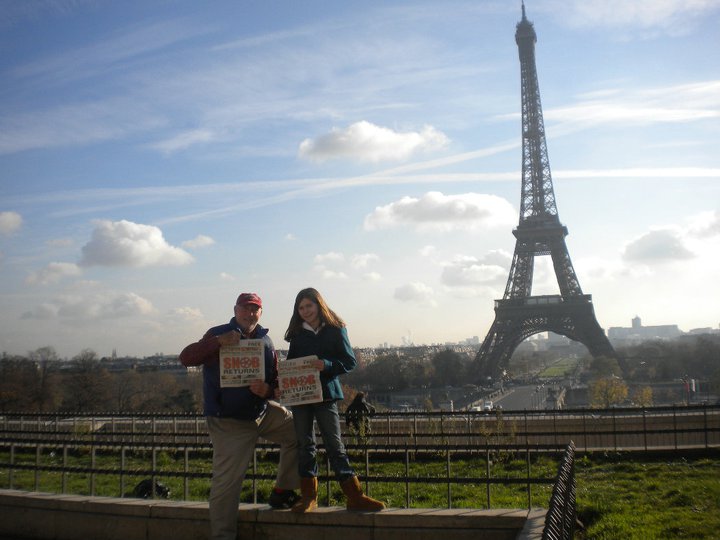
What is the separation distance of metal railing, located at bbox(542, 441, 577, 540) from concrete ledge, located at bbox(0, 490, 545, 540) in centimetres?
23

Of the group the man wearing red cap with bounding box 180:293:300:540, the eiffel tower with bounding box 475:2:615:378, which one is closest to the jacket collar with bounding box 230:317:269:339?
the man wearing red cap with bounding box 180:293:300:540

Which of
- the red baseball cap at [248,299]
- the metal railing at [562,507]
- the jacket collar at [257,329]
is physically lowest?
the metal railing at [562,507]

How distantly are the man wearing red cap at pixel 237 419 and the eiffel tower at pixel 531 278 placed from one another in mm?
56896

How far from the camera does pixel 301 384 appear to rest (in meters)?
5.97

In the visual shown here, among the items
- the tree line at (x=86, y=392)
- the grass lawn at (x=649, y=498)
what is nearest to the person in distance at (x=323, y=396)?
the grass lawn at (x=649, y=498)

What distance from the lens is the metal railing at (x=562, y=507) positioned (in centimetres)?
388

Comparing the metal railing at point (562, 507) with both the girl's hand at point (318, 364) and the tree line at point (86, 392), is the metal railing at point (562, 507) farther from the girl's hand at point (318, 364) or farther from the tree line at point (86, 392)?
the tree line at point (86, 392)

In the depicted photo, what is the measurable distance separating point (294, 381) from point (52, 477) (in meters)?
6.02

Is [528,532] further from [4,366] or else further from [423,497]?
[4,366]

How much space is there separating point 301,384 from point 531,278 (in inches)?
2513

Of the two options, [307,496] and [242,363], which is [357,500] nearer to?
[307,496]

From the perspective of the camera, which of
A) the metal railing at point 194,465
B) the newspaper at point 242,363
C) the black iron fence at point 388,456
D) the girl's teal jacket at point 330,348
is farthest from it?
the metal railing at point 194,465

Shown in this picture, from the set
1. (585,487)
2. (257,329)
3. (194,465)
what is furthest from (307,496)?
(194,465)

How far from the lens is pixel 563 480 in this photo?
16.4ft
